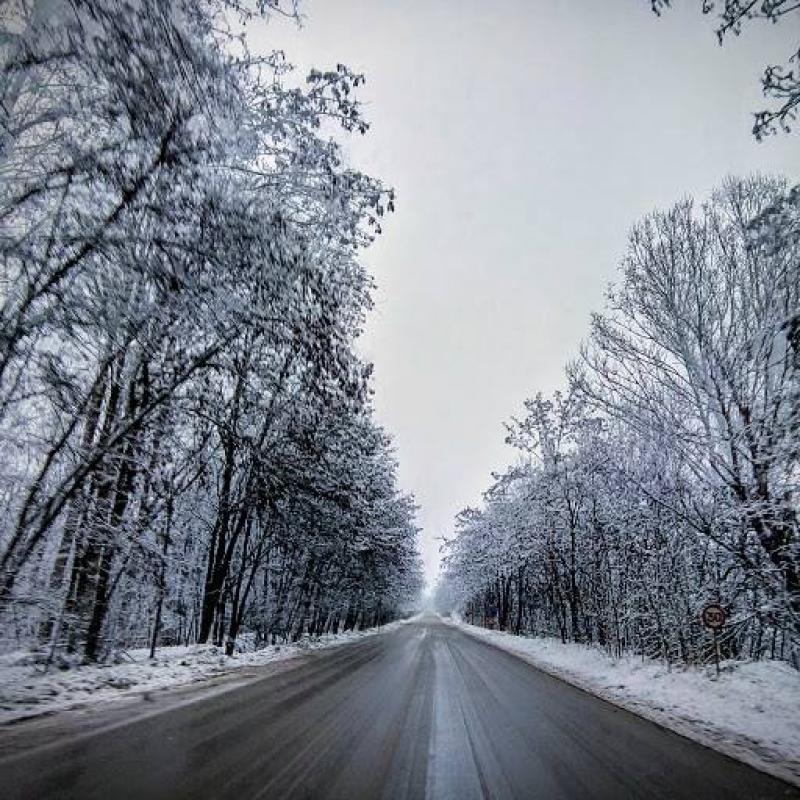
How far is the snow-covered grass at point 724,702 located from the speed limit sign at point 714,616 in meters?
1.04

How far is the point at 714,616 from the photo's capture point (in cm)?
1105

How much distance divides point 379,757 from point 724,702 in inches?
296

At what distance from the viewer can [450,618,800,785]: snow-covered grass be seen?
21.2 feet

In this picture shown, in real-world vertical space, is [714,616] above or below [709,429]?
below

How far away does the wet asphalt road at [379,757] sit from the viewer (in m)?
4.18

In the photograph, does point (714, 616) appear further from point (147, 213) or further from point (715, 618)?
point (147, 213)

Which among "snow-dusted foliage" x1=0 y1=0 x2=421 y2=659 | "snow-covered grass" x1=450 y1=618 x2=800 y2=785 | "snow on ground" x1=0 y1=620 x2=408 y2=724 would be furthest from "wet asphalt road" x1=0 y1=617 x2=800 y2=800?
"snow-dusted foliage" x1=0 y1=0 x2=421 y2=659

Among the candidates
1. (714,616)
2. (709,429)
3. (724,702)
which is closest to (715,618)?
(714,616)

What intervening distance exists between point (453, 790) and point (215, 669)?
33.4 ft

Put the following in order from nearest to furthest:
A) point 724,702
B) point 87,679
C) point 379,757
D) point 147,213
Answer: point 379,757 < point 147,213 < point 87,679 < point 724,702

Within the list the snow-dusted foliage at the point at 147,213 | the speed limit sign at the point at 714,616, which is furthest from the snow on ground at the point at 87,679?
the speed limit sign at the point at 714,616

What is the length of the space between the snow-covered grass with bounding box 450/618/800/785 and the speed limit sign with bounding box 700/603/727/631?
1040 mm

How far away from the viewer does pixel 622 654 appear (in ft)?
60.1

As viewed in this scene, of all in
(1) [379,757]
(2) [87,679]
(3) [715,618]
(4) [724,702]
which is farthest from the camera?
(3) [715,618]
